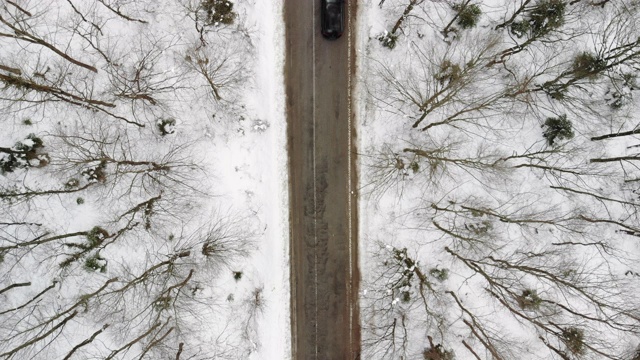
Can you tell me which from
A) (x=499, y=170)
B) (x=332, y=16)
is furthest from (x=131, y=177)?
(x=499, y=170)

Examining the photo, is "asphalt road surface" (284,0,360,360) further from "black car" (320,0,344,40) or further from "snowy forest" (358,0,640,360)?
"snowy forest" (358,0,640,360)

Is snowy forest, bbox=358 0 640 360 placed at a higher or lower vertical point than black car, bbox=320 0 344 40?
lower

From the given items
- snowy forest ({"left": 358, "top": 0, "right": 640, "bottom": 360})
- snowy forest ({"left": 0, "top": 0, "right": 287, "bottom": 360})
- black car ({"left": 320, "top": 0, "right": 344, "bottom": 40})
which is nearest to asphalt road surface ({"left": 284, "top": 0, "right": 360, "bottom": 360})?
black car ({"left": 320, "top": 0, "right": 344, "bottom": 40})

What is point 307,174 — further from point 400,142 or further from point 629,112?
point 629,112

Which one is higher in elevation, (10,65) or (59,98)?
(10,65)

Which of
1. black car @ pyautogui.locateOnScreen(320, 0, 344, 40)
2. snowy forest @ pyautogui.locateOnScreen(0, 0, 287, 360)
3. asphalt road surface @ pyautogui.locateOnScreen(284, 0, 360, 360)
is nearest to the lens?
snowy forest @ pyautogui.locateOnScreen(0, 0, 287, 360)

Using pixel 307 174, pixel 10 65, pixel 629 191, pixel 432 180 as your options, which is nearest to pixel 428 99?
pixel 432 180

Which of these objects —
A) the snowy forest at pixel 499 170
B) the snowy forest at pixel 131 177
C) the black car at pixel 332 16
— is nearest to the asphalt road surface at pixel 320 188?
the black car at pixel 332 16
